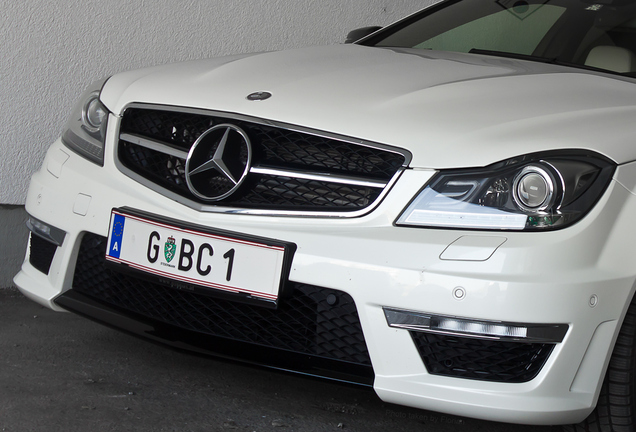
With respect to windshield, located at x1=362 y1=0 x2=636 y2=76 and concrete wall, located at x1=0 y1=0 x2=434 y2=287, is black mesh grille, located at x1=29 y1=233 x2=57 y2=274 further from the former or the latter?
windshield, located at x1=362 y1=0 x2=636 y2=76

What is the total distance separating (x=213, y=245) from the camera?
1.91m

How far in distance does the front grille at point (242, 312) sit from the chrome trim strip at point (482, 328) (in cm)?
14

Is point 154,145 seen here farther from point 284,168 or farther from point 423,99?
point 423,99

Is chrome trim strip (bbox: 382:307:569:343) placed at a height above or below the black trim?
above

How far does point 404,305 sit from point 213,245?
0.50 meters

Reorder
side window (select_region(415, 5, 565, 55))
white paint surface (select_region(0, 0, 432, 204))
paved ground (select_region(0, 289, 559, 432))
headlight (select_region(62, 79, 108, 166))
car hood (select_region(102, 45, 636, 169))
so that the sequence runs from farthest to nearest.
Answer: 1. white paint surface (select_region(0, 0, 432, 204))
2. side window (select_region(415, 5, 565, 55))
3. headlight (select_region(62, 79, 108, 166))
4. paved ground (select_region(0, 289, 559, 432))
5. car hood (select_region(102, 45, 636, 169))

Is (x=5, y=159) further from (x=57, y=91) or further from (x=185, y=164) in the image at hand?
(x=185, y=164)

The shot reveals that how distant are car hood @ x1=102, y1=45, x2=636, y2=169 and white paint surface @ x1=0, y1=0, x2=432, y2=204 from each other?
107 cm

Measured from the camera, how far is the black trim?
185 cm

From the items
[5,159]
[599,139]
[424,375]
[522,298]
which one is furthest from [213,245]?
[5,159]

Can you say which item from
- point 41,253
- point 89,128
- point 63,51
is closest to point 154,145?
point 89,128

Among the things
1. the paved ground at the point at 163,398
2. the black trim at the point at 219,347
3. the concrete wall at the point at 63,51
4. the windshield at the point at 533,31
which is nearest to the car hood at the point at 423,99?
the windshield at the point at 533,31

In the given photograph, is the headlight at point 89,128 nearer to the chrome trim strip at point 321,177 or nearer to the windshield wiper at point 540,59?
the chrome trim strip at point 321,177

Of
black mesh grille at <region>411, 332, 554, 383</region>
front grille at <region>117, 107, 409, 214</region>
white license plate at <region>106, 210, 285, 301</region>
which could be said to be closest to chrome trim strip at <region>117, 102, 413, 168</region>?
front grille at <region>117, 107, 409, 214</region>
